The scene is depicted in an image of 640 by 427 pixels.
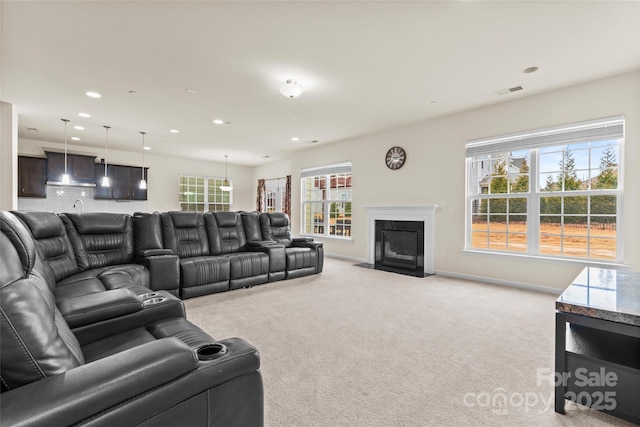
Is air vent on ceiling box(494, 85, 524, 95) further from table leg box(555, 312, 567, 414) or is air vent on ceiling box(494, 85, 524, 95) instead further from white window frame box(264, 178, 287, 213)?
white window frame box(264, 178, 287, 213)

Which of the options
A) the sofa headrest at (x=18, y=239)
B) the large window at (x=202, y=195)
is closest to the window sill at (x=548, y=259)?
the sofa headrest at (x=18, y=239)

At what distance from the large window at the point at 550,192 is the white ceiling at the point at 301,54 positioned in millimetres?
690

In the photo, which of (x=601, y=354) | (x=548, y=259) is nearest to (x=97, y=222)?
(x=601, y=354)

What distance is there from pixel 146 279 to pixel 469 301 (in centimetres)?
378

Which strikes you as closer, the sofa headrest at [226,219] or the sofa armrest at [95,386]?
the sofa armrest at [95,386]

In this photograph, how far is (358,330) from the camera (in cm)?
276

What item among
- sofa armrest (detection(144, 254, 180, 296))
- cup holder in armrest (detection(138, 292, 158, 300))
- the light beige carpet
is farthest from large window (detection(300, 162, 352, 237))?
cup holder in armrest (detection(138, 292, 158, 300))

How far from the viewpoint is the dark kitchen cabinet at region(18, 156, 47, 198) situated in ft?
21.3

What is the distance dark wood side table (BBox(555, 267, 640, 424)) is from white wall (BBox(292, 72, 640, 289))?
8.72ft

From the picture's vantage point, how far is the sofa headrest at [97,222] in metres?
3.40

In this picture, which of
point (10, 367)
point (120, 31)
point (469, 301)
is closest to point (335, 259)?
point (469, 301)

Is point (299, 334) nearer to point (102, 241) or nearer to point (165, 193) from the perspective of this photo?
point (102, 241)

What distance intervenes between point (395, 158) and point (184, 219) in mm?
3906

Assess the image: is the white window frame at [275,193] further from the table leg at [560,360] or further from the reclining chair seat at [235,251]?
the table leg at [560,360]
